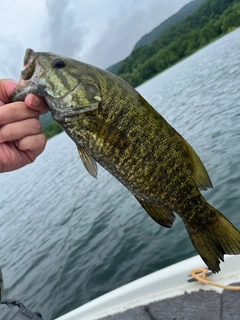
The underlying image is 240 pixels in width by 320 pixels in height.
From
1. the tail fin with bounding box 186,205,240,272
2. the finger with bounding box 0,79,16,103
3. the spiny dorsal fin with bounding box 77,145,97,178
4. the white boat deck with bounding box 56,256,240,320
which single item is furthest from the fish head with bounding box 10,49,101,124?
the white boat deck with bounding box 56,256,240,320

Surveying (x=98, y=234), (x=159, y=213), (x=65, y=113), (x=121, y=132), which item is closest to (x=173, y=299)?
(x=159, y=213)

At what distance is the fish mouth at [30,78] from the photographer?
101 inches

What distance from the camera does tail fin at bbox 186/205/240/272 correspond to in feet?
8.36

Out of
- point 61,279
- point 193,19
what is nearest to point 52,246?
point 61,279

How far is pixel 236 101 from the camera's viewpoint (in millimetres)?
19156

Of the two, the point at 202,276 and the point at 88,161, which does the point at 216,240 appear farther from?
the point at 202,276

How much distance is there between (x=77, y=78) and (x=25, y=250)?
1369 centimetres

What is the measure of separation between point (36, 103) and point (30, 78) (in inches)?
7.4

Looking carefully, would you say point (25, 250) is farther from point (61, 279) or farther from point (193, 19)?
point (193, 19)

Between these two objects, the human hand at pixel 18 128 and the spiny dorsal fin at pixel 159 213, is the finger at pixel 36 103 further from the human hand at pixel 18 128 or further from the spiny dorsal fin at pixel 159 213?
the spiny dorsal fin at pixel 159 213

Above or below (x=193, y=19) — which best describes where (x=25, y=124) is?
below

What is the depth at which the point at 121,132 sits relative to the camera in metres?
2.55

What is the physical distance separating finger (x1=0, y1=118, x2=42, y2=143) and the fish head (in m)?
0.17

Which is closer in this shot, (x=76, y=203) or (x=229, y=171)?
(x=229, y=171)
